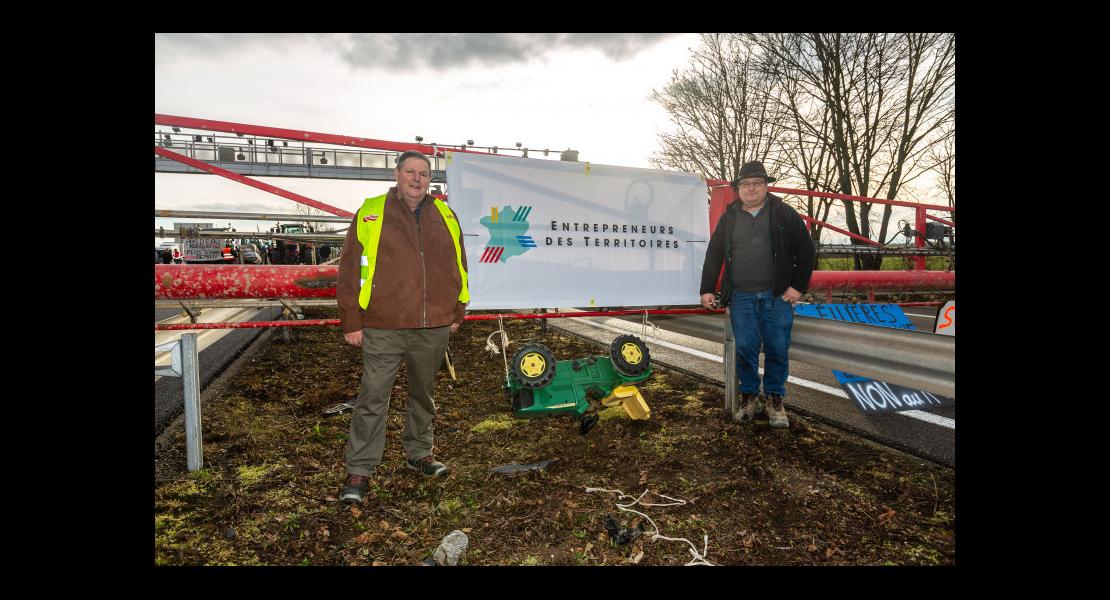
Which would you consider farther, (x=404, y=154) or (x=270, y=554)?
(x=404, y=154)

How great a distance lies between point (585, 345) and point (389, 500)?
4230 mm

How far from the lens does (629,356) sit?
4.14m

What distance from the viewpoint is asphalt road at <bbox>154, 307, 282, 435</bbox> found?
13.5ft

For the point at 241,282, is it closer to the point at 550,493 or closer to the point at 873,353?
the point at 550,493

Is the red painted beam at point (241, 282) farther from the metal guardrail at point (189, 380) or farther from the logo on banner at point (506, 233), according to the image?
the logo on banner at point (506, 233)

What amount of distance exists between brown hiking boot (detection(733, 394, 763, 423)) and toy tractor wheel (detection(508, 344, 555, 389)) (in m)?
1.53

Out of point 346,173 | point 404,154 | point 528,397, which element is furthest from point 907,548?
point 346,173

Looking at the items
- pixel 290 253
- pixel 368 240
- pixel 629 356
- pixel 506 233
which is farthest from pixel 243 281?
pixel 290 253

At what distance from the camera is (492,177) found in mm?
3979

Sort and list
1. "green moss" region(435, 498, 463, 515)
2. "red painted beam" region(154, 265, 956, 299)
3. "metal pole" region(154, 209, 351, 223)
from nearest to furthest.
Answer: "green moss" region(435, 498, 463, 515)
"red painted beam" region(154, 265, 956, 299)
"metal pole" region(154, 209, 351, 223)

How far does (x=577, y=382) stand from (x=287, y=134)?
2.88 metres

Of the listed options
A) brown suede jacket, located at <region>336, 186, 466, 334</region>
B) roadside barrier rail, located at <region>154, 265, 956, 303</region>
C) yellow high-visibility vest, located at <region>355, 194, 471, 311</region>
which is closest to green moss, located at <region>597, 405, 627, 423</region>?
brown suede jacket, located at <region>336, 186, 466, 334</region>

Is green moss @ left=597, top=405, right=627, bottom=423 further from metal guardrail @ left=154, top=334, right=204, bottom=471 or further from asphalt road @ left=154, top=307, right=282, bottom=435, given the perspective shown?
asphalt road @ left=154, top=307, right=282, bottom=435

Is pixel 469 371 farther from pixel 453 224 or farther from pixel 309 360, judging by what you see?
pixel 453 224
